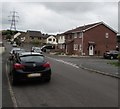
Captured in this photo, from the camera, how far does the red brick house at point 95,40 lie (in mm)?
59000

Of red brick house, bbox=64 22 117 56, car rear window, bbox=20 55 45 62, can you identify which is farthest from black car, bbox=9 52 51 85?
red brick house, bbox=64 22 117 56

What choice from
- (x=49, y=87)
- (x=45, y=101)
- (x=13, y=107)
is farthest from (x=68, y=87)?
(x=13, y=107)

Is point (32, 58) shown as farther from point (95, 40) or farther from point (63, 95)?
point (95, 40)

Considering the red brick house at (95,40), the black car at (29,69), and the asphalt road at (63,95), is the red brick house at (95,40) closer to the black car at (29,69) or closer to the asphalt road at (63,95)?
the black car at (29,69)

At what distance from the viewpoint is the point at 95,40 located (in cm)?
6003

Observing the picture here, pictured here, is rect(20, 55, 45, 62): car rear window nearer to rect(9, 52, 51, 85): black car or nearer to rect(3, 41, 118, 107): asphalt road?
rect(9, 52, 51, 85): black car

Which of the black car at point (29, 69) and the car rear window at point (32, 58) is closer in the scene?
the black car at point (29, 69)

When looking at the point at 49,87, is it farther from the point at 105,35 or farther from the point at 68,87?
the point at 105,35

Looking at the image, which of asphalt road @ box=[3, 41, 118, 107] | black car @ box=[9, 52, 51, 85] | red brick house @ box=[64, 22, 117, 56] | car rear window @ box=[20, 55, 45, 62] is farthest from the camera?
red brick house @ box=[64, 22, 117, 56]

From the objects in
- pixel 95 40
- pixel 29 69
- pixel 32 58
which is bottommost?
pixel 29 69

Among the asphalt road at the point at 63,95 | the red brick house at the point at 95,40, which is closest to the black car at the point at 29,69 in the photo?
the asphalt road at the point at 63,95

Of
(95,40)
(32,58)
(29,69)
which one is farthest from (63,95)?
(95,40)

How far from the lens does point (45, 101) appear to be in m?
9.52

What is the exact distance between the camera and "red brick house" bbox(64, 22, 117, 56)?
59.0 meters
